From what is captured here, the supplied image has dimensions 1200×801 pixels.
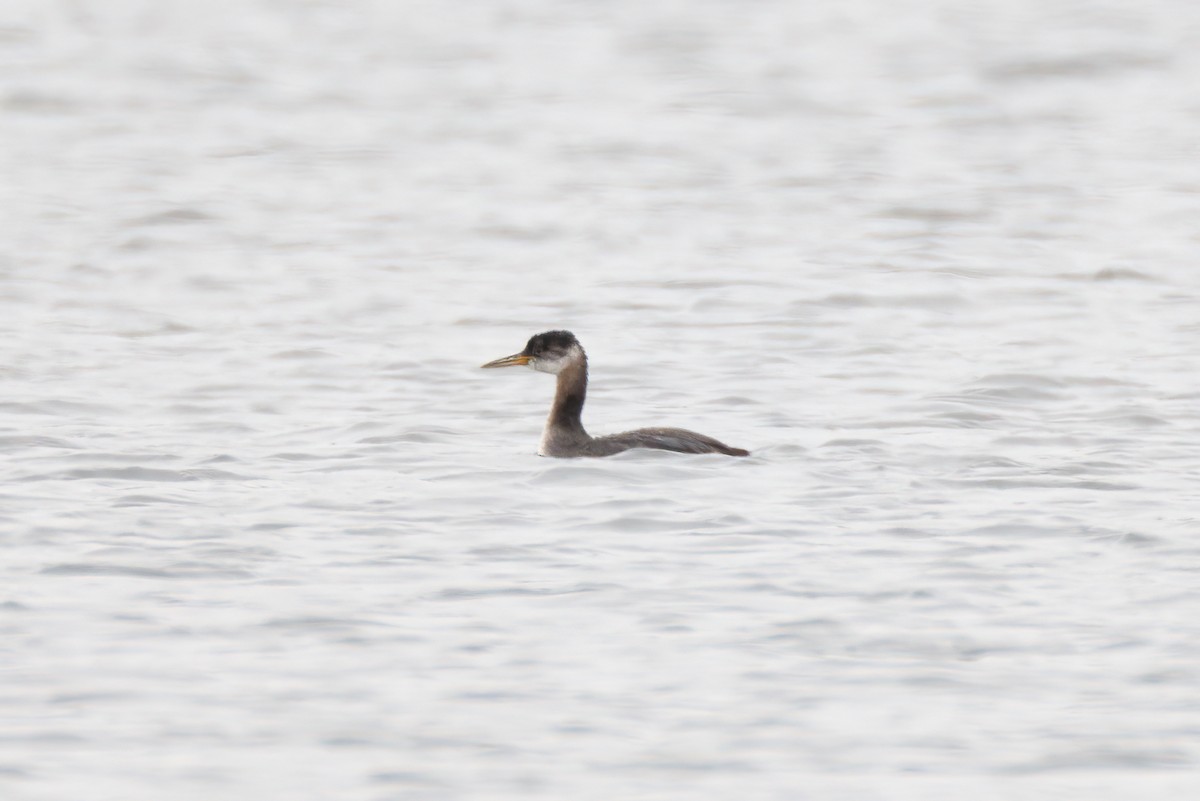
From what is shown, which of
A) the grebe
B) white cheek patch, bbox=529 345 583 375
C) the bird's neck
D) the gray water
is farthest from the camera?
white cheek patch, bbox=529 345 583 375

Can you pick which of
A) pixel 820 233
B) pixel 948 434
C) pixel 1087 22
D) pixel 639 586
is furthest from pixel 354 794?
pixel 1087 22

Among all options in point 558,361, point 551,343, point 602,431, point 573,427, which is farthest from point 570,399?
point 602,431

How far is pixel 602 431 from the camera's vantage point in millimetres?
14281

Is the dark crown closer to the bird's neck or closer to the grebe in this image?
the grebe

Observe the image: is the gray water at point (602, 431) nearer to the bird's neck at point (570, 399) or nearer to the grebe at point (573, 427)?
the grebe at point (573, 427)

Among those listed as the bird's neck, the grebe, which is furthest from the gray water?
the bird's neck

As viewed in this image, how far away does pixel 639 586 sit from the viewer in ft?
32.4

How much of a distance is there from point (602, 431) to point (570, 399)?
1196 millimetres

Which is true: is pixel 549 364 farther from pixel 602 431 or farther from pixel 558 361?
pixel 602 431

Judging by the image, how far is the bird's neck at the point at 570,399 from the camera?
514 inches

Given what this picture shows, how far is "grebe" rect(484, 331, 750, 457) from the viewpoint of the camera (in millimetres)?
12734

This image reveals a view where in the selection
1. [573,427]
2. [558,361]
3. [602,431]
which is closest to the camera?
[573,427]

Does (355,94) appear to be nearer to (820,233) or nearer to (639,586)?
(820,233)

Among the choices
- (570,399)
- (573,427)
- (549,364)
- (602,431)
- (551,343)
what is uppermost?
(551,343)
